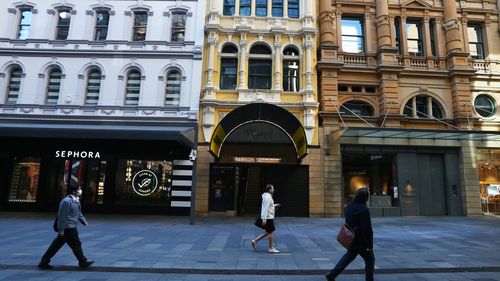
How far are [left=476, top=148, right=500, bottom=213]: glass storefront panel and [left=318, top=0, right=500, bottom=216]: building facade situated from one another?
60mm

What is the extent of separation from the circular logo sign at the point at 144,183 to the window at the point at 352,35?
47.3 feet

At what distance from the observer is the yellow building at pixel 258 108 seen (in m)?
19.2

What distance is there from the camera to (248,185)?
72.9ft

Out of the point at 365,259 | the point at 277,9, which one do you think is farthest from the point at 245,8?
the point at 365,259

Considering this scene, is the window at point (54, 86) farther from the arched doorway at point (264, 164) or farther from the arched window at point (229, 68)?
the arched doorway at point (264, 164)

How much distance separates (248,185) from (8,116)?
1491cm

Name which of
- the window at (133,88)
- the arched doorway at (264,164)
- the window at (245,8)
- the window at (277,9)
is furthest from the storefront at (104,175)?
the window at (277,9)

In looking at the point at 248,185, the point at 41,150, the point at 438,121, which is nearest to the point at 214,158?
the point at 248,185

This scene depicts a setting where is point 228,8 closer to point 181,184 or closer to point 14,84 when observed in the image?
point 181,184

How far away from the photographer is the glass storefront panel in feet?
66.1

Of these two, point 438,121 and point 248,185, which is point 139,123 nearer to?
point 248,185

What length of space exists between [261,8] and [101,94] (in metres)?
11.3

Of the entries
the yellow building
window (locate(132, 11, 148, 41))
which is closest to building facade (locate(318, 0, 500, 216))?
the yellow building

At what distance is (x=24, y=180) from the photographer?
19844 millimetres
